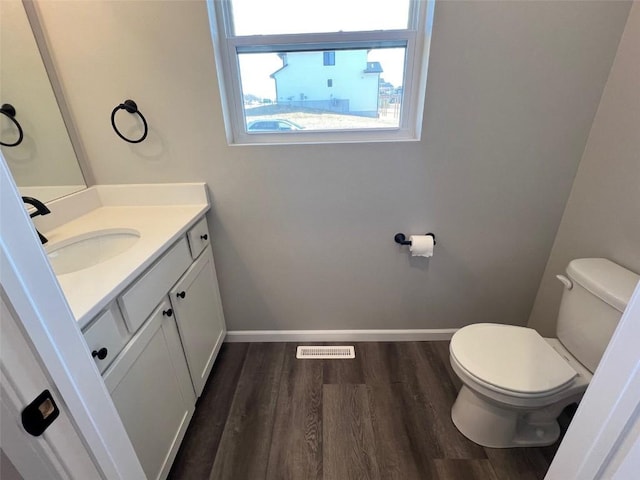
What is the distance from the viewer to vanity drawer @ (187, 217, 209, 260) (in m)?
Result: 1.46

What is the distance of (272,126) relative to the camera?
63.0 inches

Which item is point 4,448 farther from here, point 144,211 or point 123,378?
point 144,211

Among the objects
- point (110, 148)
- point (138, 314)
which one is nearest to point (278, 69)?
point (110, 148)

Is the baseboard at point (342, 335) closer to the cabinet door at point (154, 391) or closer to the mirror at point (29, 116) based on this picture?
the cabinet door at point (154, 391)

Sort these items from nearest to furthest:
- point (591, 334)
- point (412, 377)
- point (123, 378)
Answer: point (123, 378) < point (591, 334) < point (412, 377)

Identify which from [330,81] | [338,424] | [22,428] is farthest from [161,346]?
[330,81]

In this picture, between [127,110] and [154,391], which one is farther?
[127,110]

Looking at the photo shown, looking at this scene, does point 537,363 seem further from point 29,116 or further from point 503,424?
point 29,116

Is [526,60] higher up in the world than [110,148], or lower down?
higher up

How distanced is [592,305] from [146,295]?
1669mm

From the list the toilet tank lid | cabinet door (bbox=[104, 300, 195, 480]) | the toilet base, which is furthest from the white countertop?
the toilet tank lid

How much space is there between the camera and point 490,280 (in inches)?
69.9

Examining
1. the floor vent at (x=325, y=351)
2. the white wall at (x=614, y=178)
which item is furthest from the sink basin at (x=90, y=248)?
the white wall at (x=614, y=178)

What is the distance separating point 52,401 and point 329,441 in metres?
1.21
